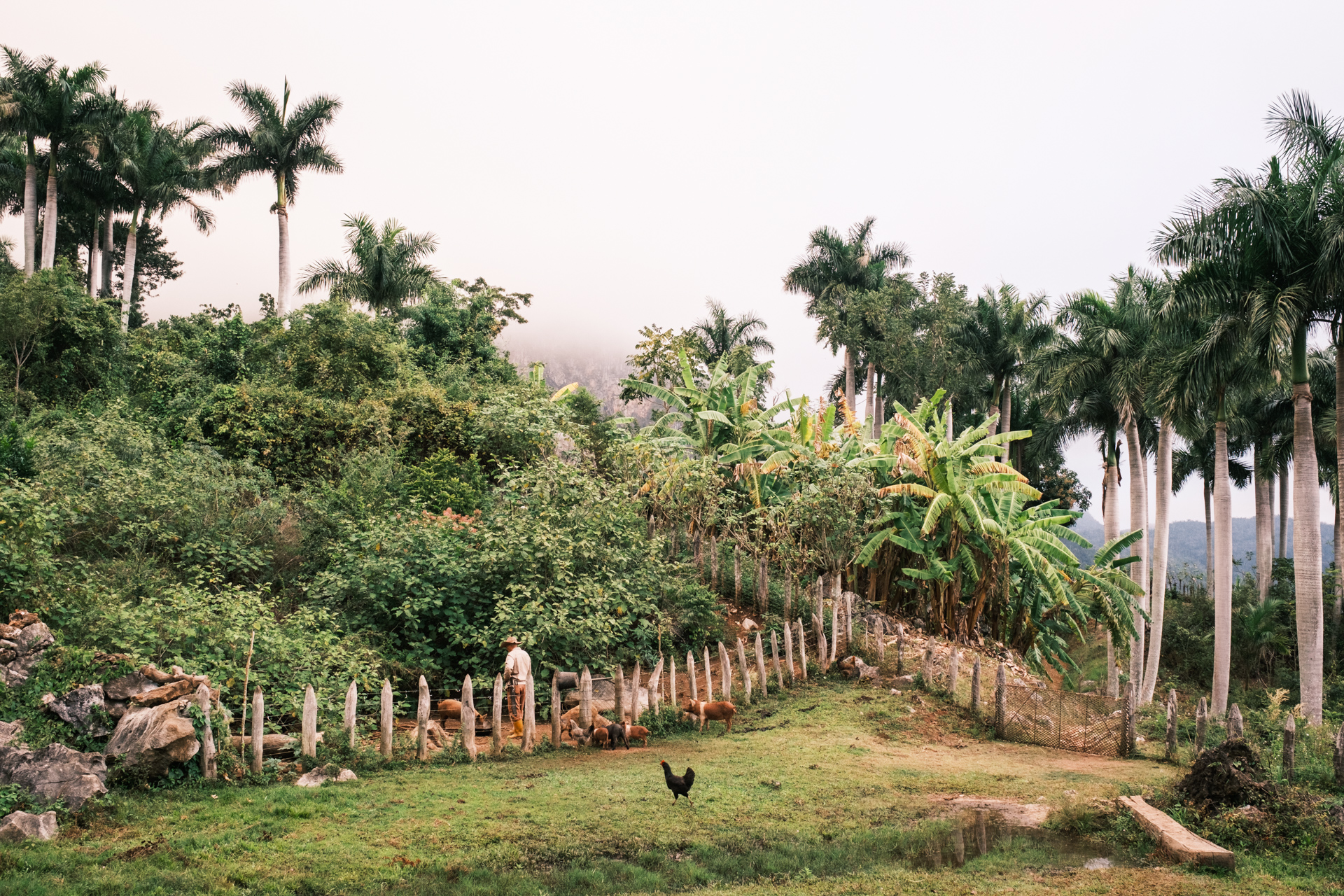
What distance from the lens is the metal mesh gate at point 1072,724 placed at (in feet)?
42.3

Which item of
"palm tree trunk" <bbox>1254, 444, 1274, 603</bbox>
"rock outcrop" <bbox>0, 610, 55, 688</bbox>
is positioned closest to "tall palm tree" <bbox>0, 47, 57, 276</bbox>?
"rock outcrop" <bbox>0, 610, 55, 688</bbox>

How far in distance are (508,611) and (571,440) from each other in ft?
29.6

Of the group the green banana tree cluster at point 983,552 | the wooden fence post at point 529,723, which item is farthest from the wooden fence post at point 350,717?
the green banana tree cluster at point 983,552

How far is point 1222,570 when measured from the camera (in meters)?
19.0

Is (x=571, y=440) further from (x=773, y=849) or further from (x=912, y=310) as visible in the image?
(x=912, y=310)

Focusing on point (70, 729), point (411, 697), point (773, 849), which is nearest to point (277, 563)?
point (411, 697)

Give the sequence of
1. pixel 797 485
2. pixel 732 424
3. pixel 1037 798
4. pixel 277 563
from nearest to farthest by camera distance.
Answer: pixel 1037 798
pixel 277 563
pixel 797 485
pixel 732 424

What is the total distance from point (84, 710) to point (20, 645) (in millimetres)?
1209

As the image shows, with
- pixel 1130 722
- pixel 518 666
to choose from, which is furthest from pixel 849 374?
pixel 518 666

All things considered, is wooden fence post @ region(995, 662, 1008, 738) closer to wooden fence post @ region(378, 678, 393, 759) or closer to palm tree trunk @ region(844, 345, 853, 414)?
wooden fence post @ region(378, 678, 393, 759)

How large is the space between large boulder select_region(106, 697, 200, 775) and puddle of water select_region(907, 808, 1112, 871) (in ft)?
23.7

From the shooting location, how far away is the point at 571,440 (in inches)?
822

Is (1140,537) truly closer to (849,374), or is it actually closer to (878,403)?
(849,374)

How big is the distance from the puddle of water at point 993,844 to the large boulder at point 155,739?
7.21 meters
